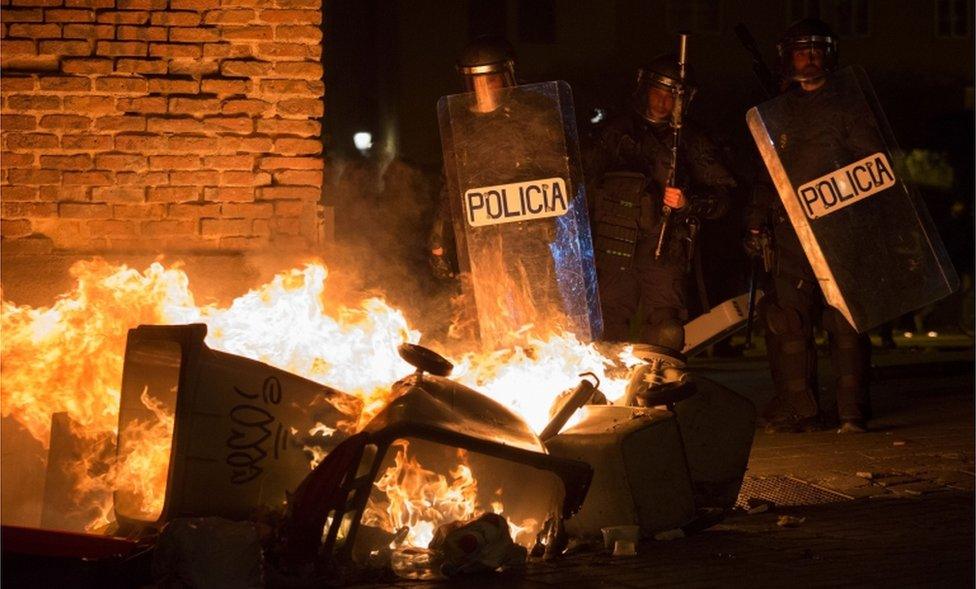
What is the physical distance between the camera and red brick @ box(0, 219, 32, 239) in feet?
25.2

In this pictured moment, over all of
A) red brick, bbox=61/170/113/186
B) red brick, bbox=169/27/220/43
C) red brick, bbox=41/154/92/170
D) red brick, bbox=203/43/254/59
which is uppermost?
red brick, bbox=169/27/220/43

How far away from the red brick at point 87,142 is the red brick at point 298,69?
3.44 feet

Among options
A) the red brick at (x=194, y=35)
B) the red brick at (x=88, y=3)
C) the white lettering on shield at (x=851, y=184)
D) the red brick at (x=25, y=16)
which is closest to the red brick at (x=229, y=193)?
the red brick at (x=194, y=35)

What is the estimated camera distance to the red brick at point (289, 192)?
26.1 feet

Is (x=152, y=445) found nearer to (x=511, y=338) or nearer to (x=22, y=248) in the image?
(x=22, y=248)

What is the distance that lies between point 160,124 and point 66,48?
2.19 ft

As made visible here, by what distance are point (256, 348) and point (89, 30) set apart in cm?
230

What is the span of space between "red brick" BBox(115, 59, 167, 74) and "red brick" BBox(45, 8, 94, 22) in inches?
11.7

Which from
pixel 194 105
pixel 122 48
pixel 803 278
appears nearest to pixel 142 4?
pixel 122 48

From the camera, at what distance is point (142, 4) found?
779cm

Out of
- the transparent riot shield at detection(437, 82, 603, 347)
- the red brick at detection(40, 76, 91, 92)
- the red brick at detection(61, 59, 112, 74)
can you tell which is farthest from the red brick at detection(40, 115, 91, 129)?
the transparent riot shield at detection(437, 82, 603, 347)

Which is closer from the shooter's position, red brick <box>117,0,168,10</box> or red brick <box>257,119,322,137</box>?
red brick <box>117,0,168,10</box>

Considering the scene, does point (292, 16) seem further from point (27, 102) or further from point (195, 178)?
point (27, 102)

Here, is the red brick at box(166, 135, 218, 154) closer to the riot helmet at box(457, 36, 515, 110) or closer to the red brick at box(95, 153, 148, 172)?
the red brick at box(95, 153, 148, 172)
